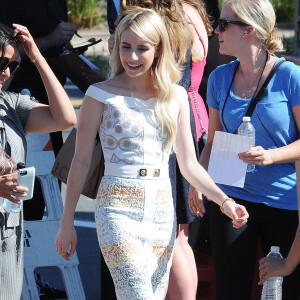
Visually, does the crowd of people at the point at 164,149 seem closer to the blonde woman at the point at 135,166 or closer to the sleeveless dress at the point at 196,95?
the blonde woman at the point at 135,166

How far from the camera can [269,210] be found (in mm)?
4566

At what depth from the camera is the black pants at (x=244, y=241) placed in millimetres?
4551

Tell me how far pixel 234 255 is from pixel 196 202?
14.4 inches

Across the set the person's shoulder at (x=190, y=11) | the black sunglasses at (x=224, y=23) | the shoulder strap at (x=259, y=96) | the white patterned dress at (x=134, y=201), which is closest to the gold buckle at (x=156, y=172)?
the white patterned dress at (x=134, y=201)

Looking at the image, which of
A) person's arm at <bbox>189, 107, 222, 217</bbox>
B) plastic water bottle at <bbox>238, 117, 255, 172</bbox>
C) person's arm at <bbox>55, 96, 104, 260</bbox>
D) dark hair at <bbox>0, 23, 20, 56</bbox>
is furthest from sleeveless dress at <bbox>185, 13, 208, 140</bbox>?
dark hair at <bbox>0, 23, 20, 56</bbox>

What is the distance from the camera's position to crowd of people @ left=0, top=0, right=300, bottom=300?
4.00 m

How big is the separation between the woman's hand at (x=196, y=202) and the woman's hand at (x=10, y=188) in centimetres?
130

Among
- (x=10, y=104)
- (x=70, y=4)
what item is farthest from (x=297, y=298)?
(x=70, y=4)

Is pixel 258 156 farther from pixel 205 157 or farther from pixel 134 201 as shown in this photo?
pixel 134 201

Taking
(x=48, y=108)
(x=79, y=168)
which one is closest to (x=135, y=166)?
(x=79, y=168)

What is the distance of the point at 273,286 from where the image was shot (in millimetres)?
4188

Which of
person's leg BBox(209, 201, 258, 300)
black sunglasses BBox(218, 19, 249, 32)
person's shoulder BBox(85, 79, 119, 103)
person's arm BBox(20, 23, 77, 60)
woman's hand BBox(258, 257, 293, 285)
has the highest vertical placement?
black sunglasses BBox(218, 19, 249, 32)

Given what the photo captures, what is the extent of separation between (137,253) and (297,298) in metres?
0.97

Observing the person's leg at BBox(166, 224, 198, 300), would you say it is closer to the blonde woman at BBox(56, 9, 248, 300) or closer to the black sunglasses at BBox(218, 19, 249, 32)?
the blonde woman at BBox(56, 9, 248, 300)
